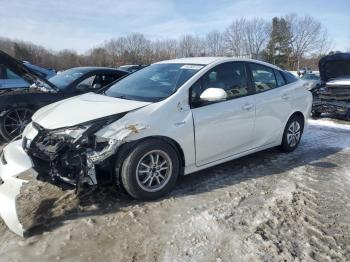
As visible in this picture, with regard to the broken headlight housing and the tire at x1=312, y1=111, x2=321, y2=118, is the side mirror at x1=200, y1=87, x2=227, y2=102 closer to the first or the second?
the broken headlight housing

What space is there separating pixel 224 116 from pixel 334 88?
6690 millimetres

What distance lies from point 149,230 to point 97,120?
1259 millimetres

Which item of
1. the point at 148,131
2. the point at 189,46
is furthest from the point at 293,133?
the point at 189,46

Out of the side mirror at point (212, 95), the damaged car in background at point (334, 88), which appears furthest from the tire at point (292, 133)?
the damaged car in background at point (334, 88)

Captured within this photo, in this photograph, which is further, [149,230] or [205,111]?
[205,111]

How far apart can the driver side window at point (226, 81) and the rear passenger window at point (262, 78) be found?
0.23 m

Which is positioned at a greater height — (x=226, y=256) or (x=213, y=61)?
(x=213, y=61)

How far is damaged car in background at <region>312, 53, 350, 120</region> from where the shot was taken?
9.71m

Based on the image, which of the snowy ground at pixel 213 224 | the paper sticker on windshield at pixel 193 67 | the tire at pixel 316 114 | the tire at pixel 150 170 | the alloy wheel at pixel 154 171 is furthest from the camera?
the tire at pixel 316 114

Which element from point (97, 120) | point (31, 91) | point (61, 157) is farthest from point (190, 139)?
point (31, 91)

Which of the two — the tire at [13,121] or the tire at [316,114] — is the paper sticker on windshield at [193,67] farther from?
the tire at [316,114]

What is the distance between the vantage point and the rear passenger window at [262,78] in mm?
5238

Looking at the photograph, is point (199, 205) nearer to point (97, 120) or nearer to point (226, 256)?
point (226, 256)

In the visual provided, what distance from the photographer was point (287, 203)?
4098 millimetres
